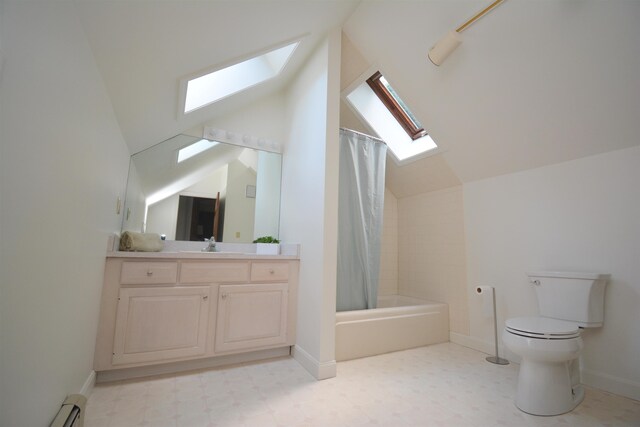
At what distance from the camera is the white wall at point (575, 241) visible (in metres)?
1.86

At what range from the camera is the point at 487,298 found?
Answer: 2.53m

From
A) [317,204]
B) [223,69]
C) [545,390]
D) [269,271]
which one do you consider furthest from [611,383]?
[223,69]

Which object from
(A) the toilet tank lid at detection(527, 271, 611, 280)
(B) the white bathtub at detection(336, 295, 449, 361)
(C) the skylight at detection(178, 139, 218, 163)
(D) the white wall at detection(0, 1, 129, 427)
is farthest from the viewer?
(C) the skylight at detection(178, 139, 218, 163)

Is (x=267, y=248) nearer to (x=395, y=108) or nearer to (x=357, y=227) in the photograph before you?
(x=357, y=227)

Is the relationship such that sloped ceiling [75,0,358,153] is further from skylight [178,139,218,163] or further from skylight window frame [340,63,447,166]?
skylight window frame [340,63,447,166]

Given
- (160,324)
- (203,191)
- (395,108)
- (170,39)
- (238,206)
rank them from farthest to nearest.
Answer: (395,108), (238,206), (203,191), (160,324), (170,39)

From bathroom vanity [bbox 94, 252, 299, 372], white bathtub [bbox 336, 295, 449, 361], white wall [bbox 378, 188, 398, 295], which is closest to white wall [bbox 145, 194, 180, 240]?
bathroom vanity [bbox 94, 252, 299, 372]

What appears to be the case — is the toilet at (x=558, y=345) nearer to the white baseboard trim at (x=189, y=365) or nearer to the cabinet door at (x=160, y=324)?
the white baseboard trim at (x=189, y=365)

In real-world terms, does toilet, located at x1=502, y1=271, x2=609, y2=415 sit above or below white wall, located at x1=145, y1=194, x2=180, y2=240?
below

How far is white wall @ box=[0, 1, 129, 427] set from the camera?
0.74m

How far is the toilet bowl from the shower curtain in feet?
4.23

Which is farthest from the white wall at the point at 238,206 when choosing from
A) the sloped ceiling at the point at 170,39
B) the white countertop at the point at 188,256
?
the sloped ceiling at the point at 170,39

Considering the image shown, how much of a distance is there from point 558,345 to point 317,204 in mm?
1709

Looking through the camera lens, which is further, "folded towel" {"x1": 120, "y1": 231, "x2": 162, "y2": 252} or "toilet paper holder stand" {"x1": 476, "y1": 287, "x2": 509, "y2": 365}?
"toilet paper holder stand" {"x1": 476, "y1": 287, "x2": 509, "y2": 365}
